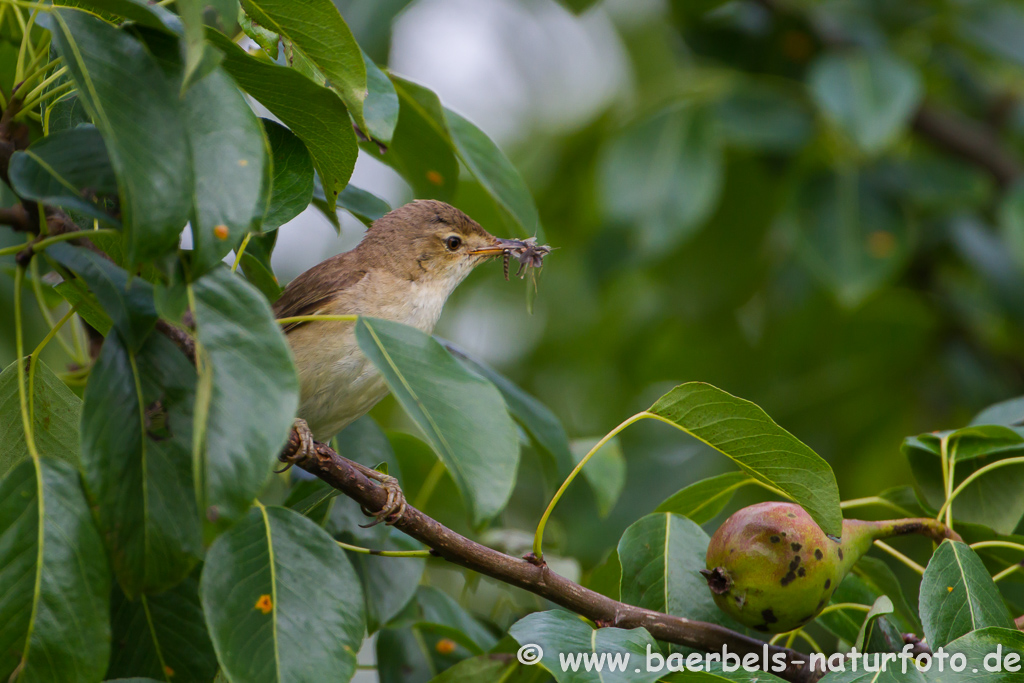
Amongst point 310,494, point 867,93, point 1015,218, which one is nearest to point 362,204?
point 310,494

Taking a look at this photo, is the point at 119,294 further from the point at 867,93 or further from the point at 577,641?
the point at 867,93

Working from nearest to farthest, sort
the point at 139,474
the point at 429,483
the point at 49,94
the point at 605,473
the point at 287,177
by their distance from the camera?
the point at 139,474 < the point at 49,94 < the point at 287,177 < the point at 605,473 < the point at 429,483

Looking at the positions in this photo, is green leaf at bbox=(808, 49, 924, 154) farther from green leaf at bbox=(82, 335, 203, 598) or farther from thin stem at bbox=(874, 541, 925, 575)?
green leaf at bbox=(82, 335, 203, 598)

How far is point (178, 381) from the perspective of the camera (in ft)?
4.73

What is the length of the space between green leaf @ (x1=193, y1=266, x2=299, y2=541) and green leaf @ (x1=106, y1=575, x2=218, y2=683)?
596mm

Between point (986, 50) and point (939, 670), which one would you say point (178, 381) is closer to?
point (939, 670)

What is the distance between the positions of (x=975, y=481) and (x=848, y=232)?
2350 millimetres

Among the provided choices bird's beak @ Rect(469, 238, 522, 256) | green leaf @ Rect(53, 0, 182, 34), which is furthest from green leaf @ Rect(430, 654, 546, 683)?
bird's beak @ Rect(469, 238, 522, 256)

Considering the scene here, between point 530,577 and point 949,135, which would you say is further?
point 949,135

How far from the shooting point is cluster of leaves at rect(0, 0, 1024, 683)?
1.27 m

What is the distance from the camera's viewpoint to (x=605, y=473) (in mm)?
2668

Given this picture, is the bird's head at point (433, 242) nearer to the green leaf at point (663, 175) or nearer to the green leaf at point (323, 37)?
the green leaf at point (663, 175)

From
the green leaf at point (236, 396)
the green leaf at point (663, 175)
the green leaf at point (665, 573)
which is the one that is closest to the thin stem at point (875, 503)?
the green leaf at point (665, 573)

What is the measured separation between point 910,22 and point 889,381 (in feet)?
6.39
